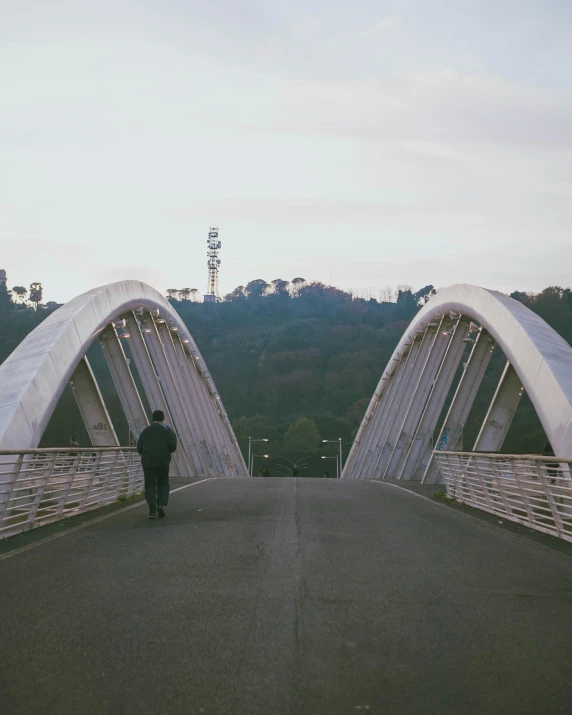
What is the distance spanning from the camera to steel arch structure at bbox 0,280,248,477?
17609 mm

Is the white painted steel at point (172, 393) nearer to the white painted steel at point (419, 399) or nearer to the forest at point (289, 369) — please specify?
the white painted steel at point (419, 399)

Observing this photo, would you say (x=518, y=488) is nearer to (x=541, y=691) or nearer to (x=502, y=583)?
(x=502, y=583)

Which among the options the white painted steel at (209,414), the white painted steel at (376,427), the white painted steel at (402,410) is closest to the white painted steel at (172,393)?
the white painted steel at (209,414)

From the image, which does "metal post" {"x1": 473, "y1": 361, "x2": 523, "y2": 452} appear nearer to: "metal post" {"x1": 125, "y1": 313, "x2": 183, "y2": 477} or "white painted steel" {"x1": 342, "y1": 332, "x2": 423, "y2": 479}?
"metal post" {"x1": 125, "y1": 313, "x2": 183, "y2": 477}

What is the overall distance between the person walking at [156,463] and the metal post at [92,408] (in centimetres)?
1058

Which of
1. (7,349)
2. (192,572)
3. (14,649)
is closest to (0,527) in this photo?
(192,572)

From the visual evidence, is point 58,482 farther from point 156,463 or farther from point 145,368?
point 145,368

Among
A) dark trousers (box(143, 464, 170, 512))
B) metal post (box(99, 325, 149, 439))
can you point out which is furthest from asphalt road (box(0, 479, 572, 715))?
metal post (box(99, 325, 149, 439))

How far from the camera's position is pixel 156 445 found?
14.4 meters

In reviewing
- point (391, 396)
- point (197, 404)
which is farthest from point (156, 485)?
point (391, 396)

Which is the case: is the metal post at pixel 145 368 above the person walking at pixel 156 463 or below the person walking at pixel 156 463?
above

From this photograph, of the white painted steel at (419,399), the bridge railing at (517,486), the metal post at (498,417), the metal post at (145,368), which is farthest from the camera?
the white painted steel at (419,399)

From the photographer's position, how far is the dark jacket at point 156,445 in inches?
564

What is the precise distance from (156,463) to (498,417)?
17682mm
